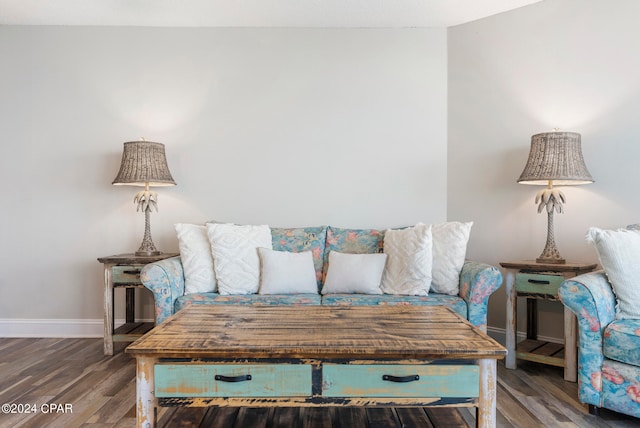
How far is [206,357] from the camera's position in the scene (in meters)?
1.40

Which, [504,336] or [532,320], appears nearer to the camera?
[532,320]

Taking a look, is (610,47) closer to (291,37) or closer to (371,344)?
(291,37)

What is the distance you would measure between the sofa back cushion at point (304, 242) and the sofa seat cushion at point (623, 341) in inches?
66.4

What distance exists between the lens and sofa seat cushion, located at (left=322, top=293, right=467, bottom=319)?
8.22 ft

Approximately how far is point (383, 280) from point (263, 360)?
1.49 m

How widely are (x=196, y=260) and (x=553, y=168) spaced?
2.38 m

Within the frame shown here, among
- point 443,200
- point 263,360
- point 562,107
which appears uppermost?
point 562,107

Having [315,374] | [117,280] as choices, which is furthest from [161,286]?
[315,374]

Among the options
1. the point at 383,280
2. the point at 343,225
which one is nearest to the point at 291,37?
the point at 343,225

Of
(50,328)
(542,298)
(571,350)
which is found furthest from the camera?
(50,328)

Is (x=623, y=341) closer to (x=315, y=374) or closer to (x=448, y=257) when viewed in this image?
(x=448, y=257)

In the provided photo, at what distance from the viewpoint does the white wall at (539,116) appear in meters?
2.73

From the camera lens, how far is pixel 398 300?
2568 mm

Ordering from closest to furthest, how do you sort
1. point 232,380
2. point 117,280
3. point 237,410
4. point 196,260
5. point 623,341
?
point 232,380
point 623,341
point 237,410
point 196,260
point 117,280
